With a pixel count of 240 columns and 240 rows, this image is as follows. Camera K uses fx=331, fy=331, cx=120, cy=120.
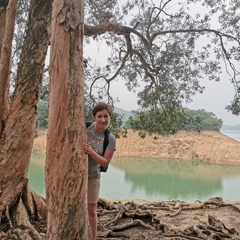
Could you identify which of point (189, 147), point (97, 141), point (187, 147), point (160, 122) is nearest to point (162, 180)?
point (187, 147)

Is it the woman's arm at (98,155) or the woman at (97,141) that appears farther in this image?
the woman at (97,141)

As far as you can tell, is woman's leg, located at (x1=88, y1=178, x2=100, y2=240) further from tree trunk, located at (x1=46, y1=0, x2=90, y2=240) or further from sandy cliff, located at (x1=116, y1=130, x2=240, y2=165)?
sandy cliff, located at (x1=116, y1=130, x2=240, y2=165)

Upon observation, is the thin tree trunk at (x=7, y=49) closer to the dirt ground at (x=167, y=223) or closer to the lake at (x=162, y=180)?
the dirt ground at (x=167, y=223)

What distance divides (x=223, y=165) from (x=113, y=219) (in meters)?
21.3

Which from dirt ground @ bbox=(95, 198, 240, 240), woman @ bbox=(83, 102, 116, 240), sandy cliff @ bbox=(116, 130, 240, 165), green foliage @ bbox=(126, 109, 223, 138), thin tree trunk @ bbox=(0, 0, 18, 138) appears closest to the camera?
woman @ bbox=(83, 102, 116, 240)

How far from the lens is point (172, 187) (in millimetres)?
16688

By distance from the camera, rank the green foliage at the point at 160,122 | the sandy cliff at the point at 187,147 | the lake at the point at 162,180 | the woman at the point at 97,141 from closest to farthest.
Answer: the woman at the point at 97,141
the green foliage at the point at 160,122
the lake at the point at 162,180
the sandy cliff at the point at 187,147

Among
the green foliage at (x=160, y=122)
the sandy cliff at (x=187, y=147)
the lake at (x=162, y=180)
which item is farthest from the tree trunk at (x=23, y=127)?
the sandy cliff at (x=187, y=147)

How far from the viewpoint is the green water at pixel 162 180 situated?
1450cm

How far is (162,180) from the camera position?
1858 centimetres

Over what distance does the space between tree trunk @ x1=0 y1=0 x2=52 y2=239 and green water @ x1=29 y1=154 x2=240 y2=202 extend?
8.41 meters

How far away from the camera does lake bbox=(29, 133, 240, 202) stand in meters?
14.4

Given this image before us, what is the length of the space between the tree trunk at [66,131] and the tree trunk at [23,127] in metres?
1.39

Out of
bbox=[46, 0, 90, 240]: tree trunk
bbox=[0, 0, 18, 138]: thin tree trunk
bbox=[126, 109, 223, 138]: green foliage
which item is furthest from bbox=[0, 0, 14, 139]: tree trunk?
bbox=[126, 109, 223, 138]: green foliage
